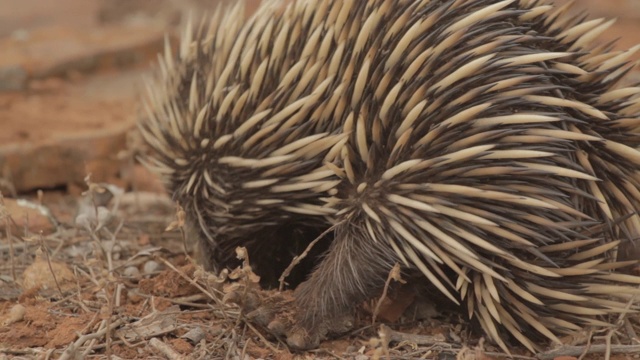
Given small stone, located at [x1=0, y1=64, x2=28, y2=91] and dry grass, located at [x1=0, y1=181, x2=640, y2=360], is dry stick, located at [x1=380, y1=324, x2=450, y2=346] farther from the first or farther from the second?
small stone, located at [x1=0, y1=64, x2=28, y2=91]

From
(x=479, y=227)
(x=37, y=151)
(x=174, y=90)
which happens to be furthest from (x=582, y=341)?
(x=37, y=151)

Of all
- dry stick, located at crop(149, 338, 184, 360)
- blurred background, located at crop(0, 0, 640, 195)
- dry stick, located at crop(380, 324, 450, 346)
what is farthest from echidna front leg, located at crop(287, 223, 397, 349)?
blurred background, located at crop(0, 0, 640, 195)

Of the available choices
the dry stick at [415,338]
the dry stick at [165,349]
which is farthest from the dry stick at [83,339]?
the dry stick at [415,338]

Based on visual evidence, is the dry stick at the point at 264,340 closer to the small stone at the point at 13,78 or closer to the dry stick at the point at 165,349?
the dry stick at the point at 165,349

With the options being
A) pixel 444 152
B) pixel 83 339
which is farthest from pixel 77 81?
pixel 444 152

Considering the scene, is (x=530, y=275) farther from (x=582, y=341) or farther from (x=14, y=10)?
(x=14, y=10)

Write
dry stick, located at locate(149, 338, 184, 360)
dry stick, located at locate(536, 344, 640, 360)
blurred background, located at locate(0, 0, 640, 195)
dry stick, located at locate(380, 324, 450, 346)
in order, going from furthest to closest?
blurred background, located at locate(0, 0, 640, 195) → dry stick, located at locate(380, 324, 450, 346) → dry stick, located at locate(536, 344, 640, 360) → dry stick, located at locate(149, 338, 184, 360)

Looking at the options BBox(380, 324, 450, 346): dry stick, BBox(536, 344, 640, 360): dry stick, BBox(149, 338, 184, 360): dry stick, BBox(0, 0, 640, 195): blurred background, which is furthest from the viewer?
BBox(0, 0, 640, 195): blurred background
